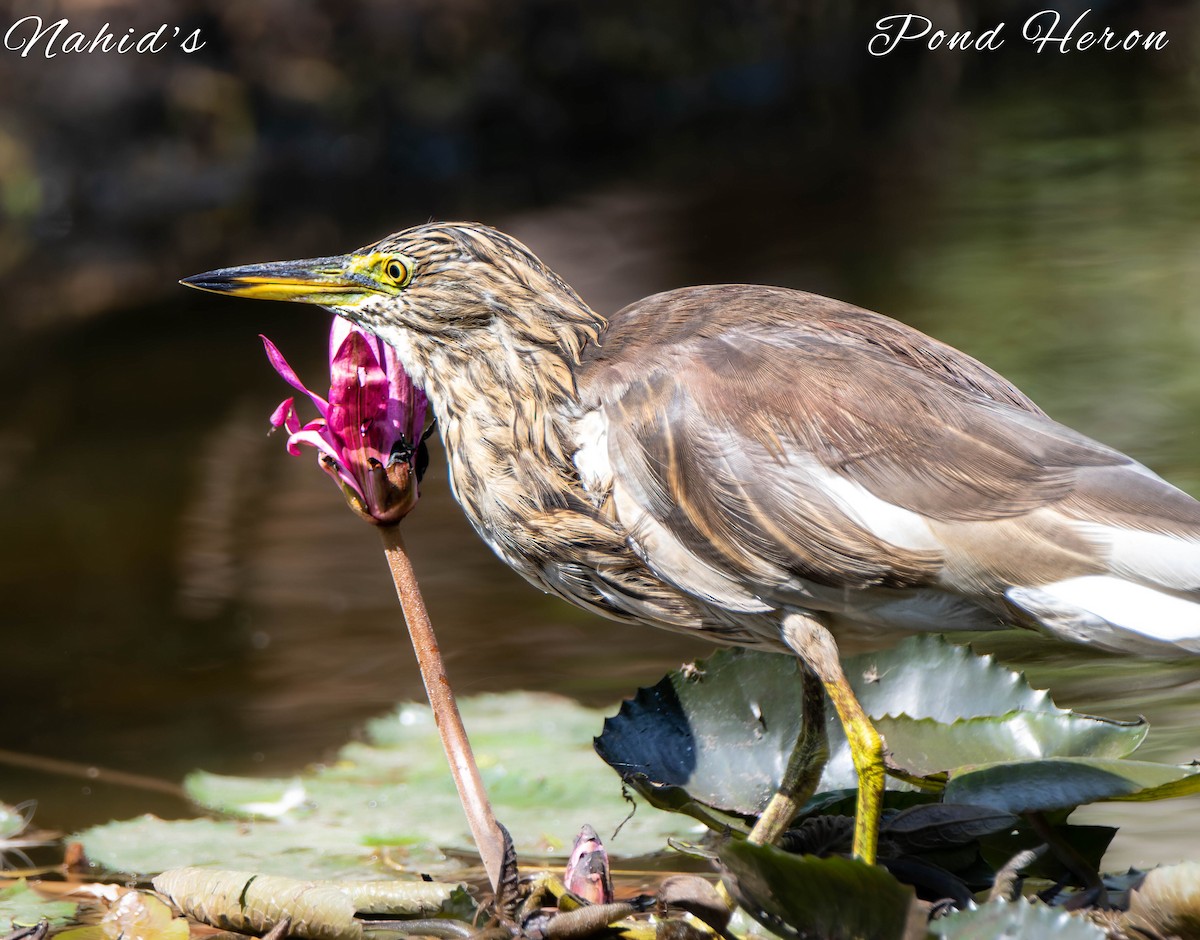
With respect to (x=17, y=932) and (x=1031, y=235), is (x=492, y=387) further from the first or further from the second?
(x=1031, y=235)

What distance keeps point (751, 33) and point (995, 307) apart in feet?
26.9

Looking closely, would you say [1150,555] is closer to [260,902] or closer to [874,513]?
[874,513]

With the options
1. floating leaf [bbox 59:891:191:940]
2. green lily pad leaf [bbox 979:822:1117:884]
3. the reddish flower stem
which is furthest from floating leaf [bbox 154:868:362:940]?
green lily pad leaf [bbox 979:822:1117:884]

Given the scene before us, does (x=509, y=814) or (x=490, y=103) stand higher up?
(x=490, y=103)

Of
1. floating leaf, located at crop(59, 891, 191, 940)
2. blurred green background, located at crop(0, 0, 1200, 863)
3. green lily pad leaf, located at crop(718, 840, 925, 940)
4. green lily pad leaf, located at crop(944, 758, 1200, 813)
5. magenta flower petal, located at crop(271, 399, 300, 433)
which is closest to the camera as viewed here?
green lily pad leaf, located at crop(718, 840, 925, 940)

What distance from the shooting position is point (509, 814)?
3.45m

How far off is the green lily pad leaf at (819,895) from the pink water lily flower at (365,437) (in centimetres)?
76

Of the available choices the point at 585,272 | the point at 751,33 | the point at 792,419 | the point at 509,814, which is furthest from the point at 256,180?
the point at 792,419

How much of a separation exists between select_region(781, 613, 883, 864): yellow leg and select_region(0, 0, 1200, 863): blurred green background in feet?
2.83

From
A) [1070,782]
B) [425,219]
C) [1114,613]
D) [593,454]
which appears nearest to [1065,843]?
[1070,782]

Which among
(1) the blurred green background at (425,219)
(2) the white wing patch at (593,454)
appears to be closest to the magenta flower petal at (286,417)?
(2) the white wing patch at (593,454)

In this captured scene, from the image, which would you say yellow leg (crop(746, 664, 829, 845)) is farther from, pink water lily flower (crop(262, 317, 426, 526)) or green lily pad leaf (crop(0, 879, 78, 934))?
green lily pad leaf (crop(0, 879, 78, 934))

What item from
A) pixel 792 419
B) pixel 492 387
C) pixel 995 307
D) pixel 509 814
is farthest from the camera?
pixel 995 307

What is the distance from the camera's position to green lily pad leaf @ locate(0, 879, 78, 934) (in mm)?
3004
